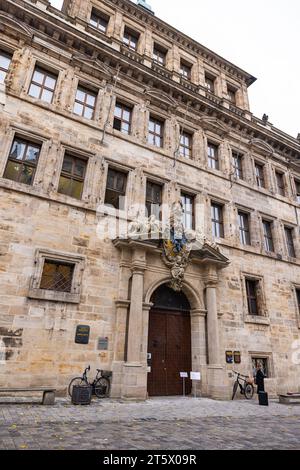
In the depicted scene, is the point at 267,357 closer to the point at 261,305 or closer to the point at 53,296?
the point at 261,305

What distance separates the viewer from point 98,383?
930cm

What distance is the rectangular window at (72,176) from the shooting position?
1127 centimetres

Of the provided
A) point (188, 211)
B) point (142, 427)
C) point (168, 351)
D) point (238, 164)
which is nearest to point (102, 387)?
point (168, 351)

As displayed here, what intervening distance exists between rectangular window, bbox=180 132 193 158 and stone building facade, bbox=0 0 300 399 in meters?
0.07

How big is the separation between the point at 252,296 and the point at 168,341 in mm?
5142

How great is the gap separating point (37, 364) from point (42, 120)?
8.67m

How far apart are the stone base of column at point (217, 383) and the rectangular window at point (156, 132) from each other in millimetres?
10165

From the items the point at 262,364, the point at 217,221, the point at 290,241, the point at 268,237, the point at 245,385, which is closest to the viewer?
the point at 245,385

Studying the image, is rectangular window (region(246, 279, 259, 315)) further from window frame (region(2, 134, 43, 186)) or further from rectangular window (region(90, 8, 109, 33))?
rectangular window (region(90, 8, 109, 33))

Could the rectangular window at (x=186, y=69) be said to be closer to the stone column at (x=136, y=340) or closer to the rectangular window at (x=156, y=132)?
the rectangular window at (x=156, y=132)

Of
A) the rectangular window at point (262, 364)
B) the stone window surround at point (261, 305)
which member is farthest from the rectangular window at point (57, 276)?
the rectangular window at point (262, 364)

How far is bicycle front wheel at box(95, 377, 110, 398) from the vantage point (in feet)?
30.1

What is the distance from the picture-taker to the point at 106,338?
32.7ft
